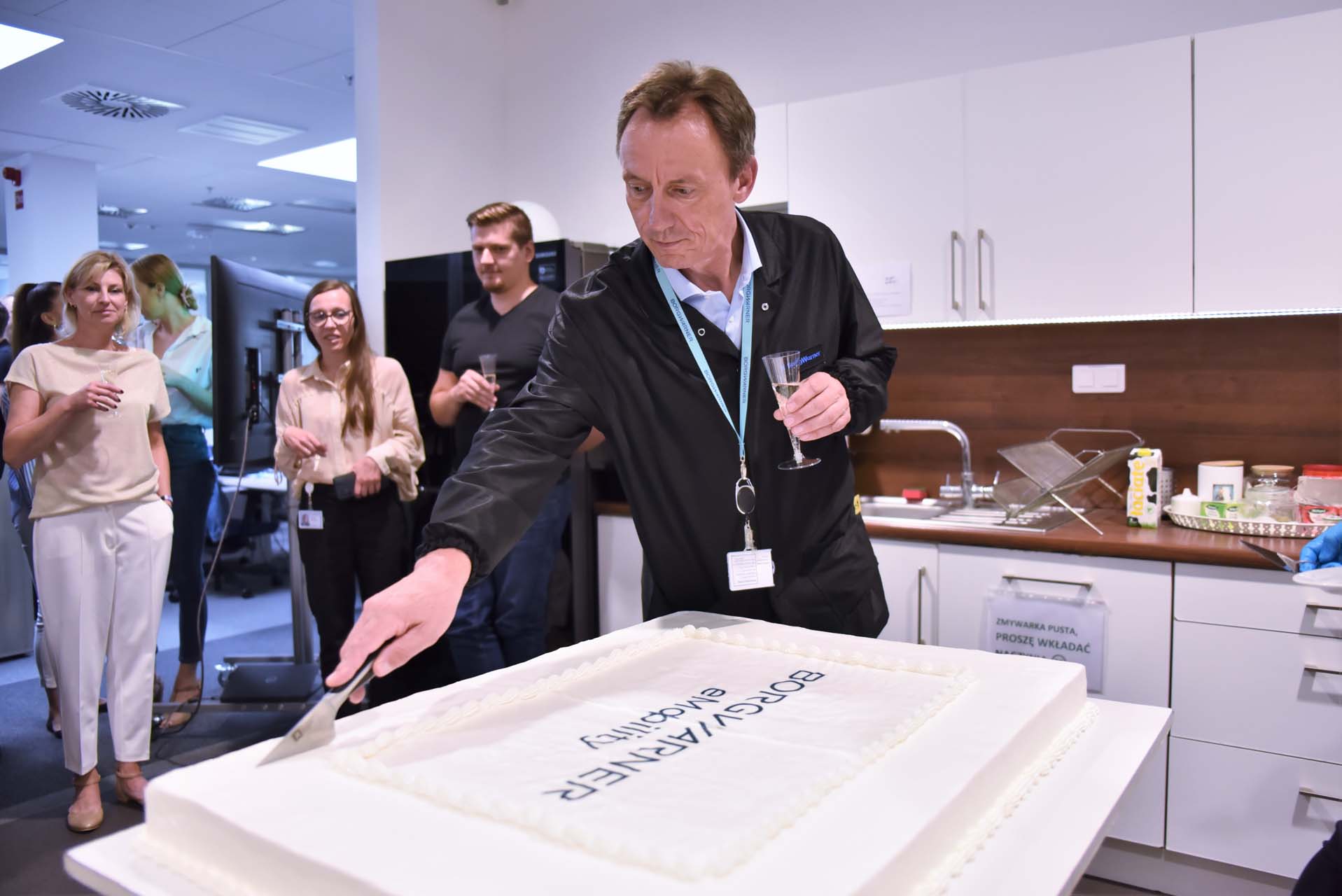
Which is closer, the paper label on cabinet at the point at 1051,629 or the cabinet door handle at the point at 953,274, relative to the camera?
the paper label on cabinet at the point at 1051,629

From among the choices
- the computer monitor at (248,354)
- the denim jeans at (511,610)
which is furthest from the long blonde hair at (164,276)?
the denim jeans at (511,610)

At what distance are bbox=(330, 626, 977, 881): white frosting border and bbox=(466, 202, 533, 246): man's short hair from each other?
212cm

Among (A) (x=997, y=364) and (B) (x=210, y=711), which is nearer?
(A) (x=997, y=364)

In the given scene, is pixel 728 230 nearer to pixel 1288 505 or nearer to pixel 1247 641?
pixel 1247 641

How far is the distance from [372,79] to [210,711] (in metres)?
2.64

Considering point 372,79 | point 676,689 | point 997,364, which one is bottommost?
point 676,689

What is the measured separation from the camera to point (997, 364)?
323cm

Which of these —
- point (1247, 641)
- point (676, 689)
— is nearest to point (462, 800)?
point (676, 689)

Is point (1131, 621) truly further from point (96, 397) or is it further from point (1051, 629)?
point (96, 397)

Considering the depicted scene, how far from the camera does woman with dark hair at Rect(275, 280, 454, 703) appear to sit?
3.24 meters

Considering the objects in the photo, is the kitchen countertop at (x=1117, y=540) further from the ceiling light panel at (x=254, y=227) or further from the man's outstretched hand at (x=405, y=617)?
the ceiling light panel at (x=254, y=227)

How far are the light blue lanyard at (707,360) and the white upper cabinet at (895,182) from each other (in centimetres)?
158

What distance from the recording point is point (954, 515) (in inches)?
122

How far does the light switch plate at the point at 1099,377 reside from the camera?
9.90 ft
